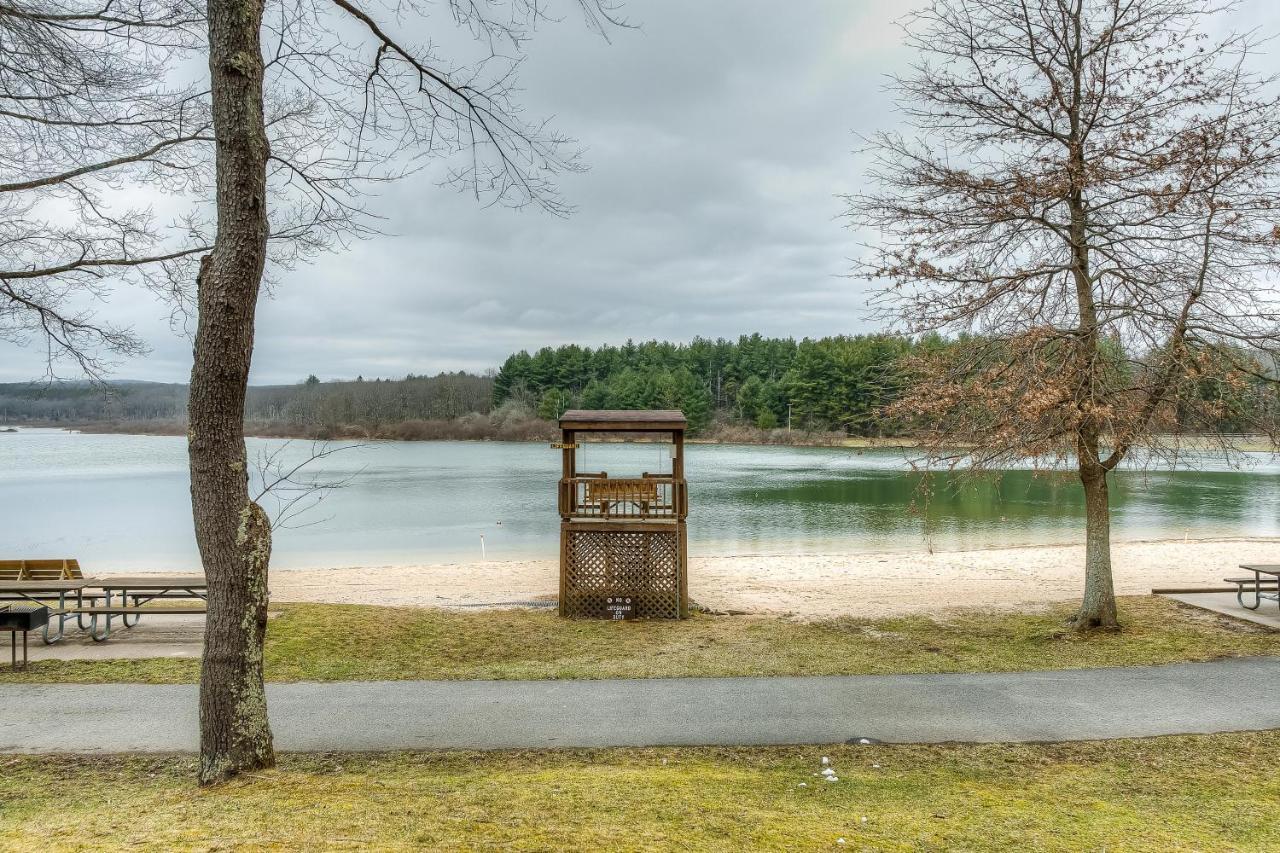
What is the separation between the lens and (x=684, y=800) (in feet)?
13.4

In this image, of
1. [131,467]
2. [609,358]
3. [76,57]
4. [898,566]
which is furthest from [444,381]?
[76,57]

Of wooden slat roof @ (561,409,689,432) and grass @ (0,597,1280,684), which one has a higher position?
wooden slat roof @ (561,409,689,432)

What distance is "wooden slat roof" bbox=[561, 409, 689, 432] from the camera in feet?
38.0

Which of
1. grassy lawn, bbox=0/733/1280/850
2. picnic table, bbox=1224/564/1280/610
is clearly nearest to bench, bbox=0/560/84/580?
grassy lawn, bbox=0/733/1280/850

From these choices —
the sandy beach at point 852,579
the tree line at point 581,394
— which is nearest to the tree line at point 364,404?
the tree line at point 581,394

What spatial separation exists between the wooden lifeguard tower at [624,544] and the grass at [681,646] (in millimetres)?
509

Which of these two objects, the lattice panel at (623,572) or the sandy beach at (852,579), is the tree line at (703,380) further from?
the lattice panel at (623,572)

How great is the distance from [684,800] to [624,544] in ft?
24.8

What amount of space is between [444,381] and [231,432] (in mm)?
122122

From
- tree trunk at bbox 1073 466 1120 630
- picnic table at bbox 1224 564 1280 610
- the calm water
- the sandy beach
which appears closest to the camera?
tree trunk at bbox 1073 466 1120 630

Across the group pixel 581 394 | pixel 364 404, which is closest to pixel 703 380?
pixel 581 394

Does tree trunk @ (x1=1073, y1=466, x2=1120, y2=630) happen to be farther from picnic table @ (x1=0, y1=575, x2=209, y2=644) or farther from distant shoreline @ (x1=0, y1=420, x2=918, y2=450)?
distant shoreline @ (x1=0, y1=420, x2=918, y2=450)

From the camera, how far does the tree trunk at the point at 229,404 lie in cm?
428

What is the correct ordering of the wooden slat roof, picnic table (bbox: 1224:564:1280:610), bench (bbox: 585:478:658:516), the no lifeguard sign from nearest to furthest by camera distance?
1. picnic table (bbox: 1224:564:1280:610)
2. the no lifeguard sign
3. the wooden slat roof
4. bench (bbox: 585:478:658:516)
